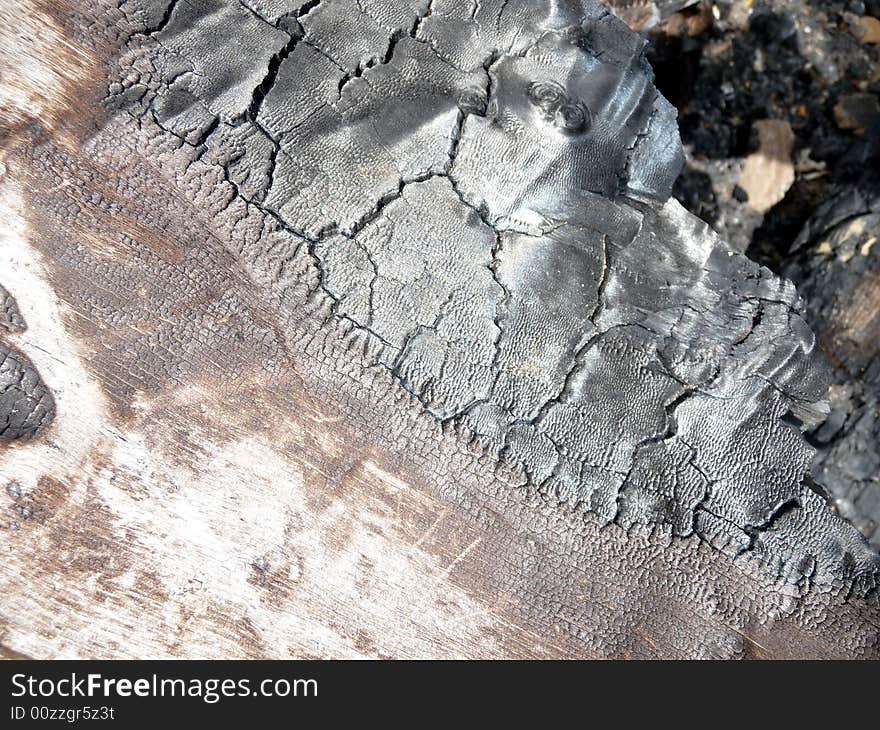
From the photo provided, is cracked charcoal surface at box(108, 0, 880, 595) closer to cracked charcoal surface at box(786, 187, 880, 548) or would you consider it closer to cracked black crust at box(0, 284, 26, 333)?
cracked black crust at box(0, 284, 26, 333)

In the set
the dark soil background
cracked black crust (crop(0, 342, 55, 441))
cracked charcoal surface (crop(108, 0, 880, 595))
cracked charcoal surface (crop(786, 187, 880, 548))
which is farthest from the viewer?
the dark soil background

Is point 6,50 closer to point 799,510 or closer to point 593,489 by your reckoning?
point 593,489

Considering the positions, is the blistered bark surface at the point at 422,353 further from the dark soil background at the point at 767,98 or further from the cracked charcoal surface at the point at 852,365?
the dark soil background at the point at 767,98

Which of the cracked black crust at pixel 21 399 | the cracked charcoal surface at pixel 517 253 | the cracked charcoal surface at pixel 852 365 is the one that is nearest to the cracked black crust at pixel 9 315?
the cracked black crust at pixel 21 399

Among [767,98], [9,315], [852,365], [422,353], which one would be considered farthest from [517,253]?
[767,98]

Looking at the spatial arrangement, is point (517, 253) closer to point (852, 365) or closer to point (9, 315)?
point (9, 315)

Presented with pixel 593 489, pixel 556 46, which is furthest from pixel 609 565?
pixel 556 46

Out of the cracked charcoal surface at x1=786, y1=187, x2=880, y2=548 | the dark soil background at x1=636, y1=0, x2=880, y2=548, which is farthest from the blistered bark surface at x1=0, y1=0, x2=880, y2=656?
the dark soil background at x1=636, y1=0, x2=880, y2=548
